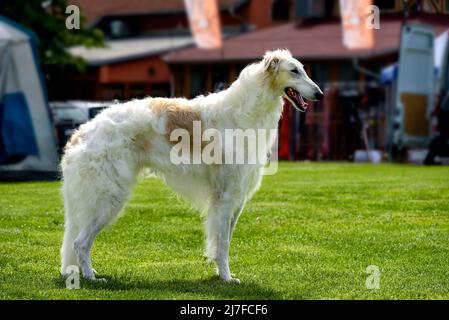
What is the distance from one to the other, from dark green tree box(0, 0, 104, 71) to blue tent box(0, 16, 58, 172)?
17.5 meters

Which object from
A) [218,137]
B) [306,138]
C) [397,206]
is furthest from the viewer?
[306,138]

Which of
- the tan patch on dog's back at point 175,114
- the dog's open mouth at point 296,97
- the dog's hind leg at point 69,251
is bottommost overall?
the dog's hind leg at point 69,251

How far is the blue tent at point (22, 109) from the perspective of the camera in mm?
18797

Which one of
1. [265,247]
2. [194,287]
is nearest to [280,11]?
[265,247]

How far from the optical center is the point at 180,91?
40.9 metres

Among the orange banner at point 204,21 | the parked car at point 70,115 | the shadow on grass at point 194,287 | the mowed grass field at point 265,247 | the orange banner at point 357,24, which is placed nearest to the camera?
the shadow on grass at point 194,287

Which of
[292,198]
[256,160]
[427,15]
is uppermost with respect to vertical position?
[427,15]

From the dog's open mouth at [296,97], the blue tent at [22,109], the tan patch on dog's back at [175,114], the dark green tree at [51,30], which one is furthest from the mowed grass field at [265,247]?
the dark green tree at [51,30]

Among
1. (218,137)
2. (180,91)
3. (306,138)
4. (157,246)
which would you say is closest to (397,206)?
(157,246)

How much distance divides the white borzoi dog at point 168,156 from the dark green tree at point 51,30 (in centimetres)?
2893

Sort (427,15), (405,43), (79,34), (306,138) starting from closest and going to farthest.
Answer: (405,43) < (306,138) < (427,15) < (79,34)

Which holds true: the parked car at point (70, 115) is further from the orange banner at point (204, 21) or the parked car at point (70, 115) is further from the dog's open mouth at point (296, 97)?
the dog's open mouth at point (296, 97)
